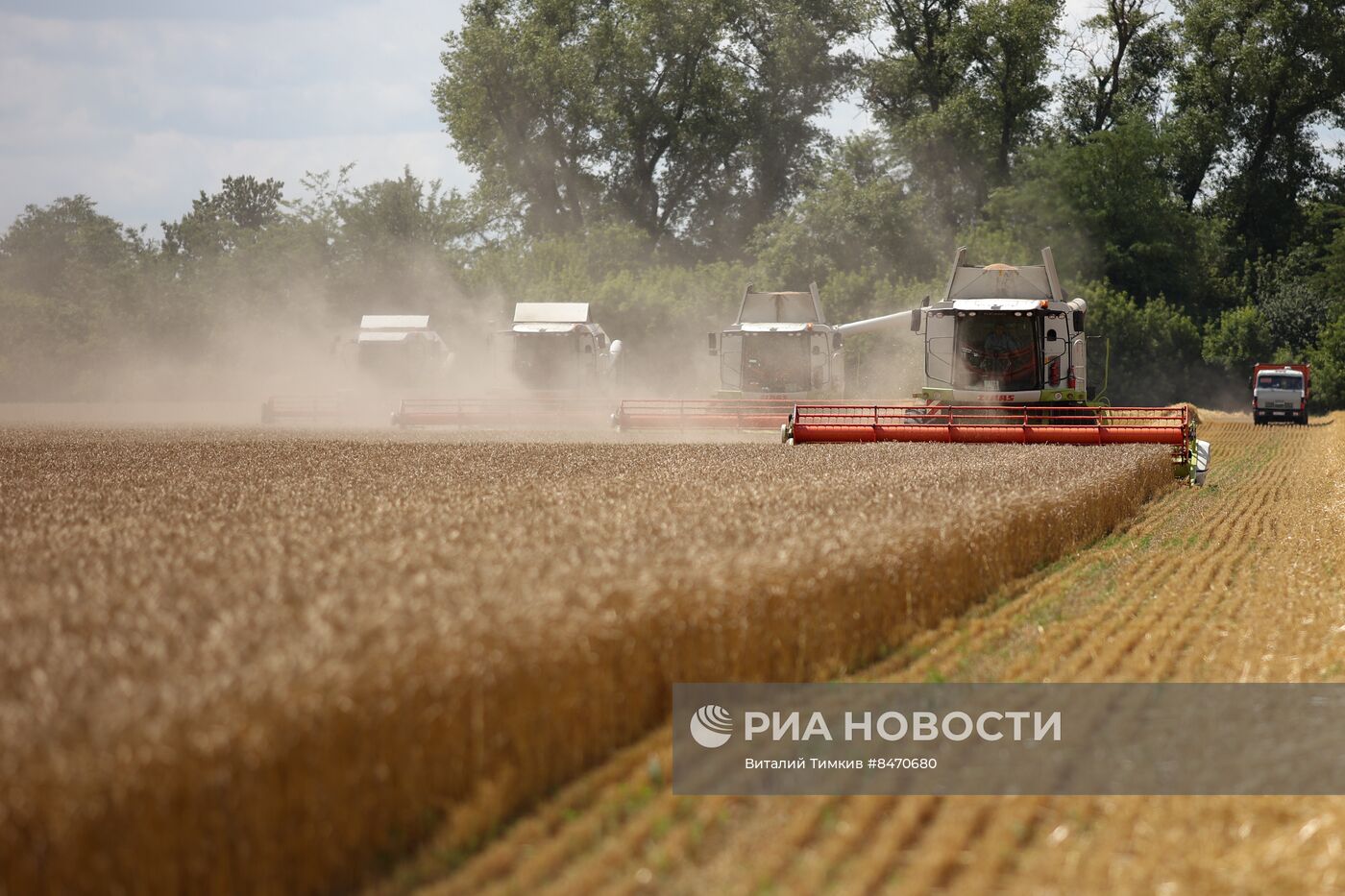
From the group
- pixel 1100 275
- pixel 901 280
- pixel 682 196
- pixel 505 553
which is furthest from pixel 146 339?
pixel 505 553

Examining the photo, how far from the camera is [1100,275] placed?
4759 centimetres

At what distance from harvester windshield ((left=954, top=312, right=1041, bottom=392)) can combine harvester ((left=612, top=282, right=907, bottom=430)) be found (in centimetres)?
479

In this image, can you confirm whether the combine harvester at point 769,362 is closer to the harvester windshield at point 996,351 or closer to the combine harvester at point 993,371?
the combine harvester at point 993,371

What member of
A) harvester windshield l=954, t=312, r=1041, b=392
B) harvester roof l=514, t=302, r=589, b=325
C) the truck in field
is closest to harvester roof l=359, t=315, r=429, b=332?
harvester roof l=514, t=302, r=589, b=325

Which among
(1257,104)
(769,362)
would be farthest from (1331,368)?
(769,362)

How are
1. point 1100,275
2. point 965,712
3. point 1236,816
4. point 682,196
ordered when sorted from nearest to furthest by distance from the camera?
point 1236,816 → point 965,712 → point 1100,275 → point 682,196

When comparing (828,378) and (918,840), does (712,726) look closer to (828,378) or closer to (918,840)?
(918,840)

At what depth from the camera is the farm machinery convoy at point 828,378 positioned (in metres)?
20.5

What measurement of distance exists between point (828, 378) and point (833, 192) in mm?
25767

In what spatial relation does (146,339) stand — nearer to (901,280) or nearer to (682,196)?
(682,196)

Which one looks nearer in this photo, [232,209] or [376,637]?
[376,637]

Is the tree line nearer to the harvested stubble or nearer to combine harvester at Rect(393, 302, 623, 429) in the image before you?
combine harvester at Rect(393, 302, 623, 429)

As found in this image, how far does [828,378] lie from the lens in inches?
1110

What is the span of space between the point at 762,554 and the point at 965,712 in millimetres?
1300
